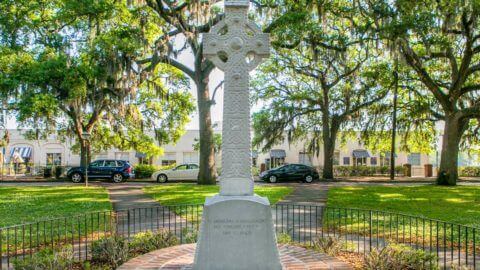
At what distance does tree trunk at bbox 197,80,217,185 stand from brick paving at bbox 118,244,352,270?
16.0 meters

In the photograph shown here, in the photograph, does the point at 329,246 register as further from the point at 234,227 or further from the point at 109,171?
the point at 109,171

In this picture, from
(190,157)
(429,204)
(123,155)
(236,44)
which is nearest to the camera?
(236,44)

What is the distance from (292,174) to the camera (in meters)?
29.8

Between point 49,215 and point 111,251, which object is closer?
point 111,251

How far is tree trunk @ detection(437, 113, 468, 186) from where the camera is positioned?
2359 centimetres

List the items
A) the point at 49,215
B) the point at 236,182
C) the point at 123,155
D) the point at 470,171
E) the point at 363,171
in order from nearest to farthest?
the point at 236,182 → the point at 49,215 → the point at 363,171 → the point at 470,171 → the point at 123,155

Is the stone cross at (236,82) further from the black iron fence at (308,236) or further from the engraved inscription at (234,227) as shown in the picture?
the black iron fence at (308,236)

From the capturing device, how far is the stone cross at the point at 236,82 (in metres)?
5.63

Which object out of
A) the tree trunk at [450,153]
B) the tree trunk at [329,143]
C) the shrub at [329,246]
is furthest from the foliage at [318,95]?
the shrub at [329,246]

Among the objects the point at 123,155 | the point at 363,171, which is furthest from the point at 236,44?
the point at 123,155

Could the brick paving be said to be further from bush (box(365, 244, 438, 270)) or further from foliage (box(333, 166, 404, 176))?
foliage (box(333, 166, 404, 176))

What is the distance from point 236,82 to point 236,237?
1.97m

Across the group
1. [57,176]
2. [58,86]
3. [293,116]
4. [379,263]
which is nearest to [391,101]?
[293,116]

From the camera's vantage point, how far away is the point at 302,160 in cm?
4641
